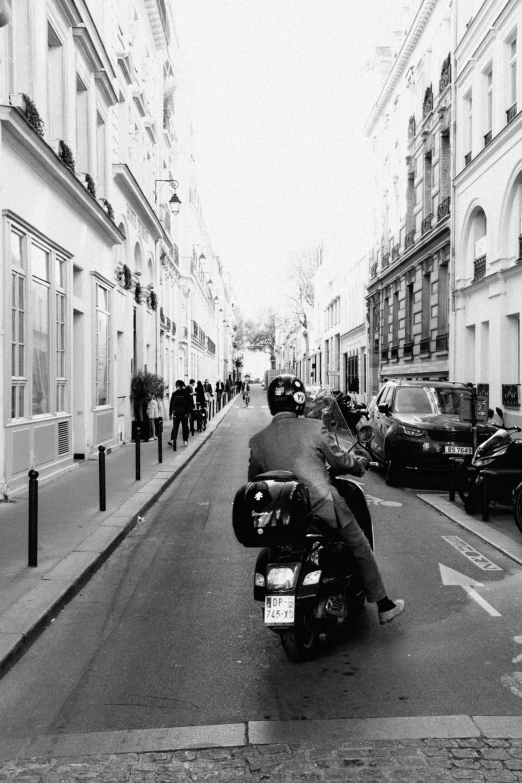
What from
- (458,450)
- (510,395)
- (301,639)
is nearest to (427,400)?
(458,450)

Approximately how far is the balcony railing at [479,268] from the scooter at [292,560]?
1800cm

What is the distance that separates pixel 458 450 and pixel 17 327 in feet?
23.2

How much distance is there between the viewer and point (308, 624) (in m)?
4.50

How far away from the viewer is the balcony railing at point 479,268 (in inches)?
844

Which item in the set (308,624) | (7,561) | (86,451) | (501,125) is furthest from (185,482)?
(501,125)

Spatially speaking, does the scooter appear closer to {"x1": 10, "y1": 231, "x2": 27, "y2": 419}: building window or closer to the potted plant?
{"x1": 10, "y1": 231, "x2": 27, "y2": 419}: building window

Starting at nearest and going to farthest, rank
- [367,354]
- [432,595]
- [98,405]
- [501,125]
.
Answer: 1. [432,595]
2. [98,405]
3. [501,125]
4. [367,354]

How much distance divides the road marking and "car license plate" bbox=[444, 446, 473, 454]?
3.89 m

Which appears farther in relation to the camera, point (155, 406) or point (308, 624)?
point (155, 406)

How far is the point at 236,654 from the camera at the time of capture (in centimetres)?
A: 466

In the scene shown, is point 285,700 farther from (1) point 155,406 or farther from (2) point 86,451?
(1) point 155,406

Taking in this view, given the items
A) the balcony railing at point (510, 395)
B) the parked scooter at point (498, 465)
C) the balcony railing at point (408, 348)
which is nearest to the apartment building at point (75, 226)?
the parked scooter at point (498, 465)

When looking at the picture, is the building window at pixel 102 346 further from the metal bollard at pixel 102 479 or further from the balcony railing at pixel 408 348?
the balcony railing at pixel 408 348

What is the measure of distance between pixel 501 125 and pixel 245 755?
19472 millimetres
